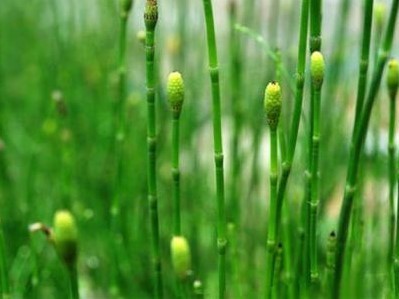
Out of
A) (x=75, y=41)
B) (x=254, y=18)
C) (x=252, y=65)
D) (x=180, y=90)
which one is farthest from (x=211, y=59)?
(x=75, y=41)

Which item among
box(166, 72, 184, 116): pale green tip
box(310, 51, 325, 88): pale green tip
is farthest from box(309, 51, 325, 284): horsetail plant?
box(166, 72, 184, 116): pale green tip

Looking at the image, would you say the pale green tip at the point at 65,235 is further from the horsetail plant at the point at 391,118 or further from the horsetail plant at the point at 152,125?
the horsetail plant at the point at 391,118

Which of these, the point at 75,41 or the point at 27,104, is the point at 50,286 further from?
the point at 75,41

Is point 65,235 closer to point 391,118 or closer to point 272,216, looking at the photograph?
point 272,216

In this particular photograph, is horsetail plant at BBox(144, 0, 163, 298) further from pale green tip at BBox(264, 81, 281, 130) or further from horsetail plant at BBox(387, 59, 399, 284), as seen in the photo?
horsetail plant at BBox(387, 59, 399, 284)

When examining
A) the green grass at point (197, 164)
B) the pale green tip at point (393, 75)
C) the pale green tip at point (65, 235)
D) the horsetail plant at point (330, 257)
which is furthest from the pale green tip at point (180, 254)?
the pale green tip at point (393, 75)

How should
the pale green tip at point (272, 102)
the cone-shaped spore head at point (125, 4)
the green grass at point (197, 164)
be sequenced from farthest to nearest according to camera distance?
the cone-shaped spore head at point (125, 4) < the green grass at point (197, 164) < the pale green tip at point (272, 102)
